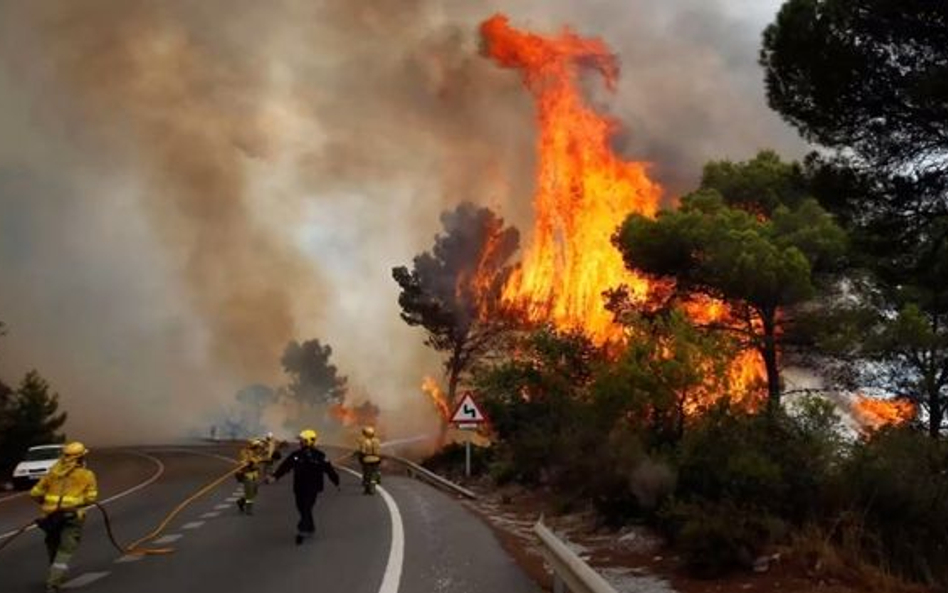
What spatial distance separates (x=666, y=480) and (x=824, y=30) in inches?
343

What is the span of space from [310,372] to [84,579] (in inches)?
4680

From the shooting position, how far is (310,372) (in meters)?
128

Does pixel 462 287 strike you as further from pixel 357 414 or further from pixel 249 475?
pixel 357 414

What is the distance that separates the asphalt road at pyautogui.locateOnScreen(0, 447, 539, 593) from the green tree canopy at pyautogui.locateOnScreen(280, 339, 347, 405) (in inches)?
4121

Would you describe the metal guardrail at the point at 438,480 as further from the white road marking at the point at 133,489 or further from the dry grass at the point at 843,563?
the dry grass at the point at 843,563

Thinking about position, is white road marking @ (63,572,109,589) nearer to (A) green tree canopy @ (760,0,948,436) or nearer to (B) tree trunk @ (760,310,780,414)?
(A) green tree canopy @ (760,0,948,436)

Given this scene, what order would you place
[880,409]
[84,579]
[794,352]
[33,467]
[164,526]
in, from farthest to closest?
[794,352]
[880,409]
[33,467]
[164,526]
[84,579]

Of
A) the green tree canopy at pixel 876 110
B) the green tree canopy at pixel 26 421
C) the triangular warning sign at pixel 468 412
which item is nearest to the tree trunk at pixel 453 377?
the green tree canopy at pixel 26 421

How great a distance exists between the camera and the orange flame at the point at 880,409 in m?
27.2

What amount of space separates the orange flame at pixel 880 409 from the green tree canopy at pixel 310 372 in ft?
334

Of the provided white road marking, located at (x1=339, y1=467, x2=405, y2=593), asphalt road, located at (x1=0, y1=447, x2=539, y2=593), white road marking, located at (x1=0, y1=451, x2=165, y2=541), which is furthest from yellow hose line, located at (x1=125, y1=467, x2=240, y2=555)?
white road marking, located at (x1=339, y1=467, x2=405, y2=593)

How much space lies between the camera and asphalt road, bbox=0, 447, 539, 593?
9.87 metres

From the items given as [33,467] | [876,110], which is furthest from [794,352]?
[33,467]

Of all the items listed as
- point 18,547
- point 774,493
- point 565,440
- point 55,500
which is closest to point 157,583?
point 55,500
